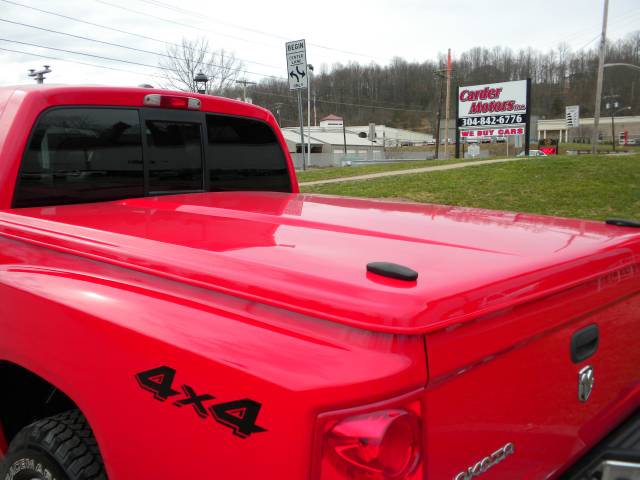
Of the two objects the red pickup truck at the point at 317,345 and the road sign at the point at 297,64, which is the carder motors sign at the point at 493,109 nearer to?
the road sign at the point at 297,64

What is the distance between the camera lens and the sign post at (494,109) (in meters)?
→ 28.1

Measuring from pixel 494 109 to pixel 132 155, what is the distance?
93.4 ft

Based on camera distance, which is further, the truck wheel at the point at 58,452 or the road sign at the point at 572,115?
the road sign at the point at 572,115

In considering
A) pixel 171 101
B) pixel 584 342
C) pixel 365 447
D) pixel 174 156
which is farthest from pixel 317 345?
pixel 171 101

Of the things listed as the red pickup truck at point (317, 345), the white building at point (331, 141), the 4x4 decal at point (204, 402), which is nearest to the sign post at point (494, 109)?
the red pickup truck at point (317, 345)

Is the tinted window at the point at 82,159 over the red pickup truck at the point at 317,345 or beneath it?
over

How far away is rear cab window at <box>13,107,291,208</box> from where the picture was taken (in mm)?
2658

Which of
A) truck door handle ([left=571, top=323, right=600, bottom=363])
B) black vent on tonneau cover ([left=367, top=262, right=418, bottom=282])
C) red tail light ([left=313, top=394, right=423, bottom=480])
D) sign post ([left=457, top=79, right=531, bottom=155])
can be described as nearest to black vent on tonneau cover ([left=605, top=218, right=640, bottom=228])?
truck door handle ([left=571, top=323, right=600, bottom=363])

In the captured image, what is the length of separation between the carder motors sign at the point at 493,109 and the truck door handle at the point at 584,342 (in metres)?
27.8

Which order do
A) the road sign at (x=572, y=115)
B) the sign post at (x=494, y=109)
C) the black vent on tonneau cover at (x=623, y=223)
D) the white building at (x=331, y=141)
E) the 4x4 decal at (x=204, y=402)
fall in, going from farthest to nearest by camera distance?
the white building at (x=331, y=141) < the road sign at (x=572, y=115) < the sign post at (x=494, y=109) < the black vent on tonneau cover at (x=623, y=223) < the 4x4 decal at (x=204, y=402)

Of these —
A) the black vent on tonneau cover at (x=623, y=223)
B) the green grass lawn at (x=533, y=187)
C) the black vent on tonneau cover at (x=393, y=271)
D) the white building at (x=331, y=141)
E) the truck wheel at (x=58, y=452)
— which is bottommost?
the white building at (x=331, y=141)

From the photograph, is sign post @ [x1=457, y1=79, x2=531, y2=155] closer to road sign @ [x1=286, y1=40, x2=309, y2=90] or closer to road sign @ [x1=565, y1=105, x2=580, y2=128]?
road sign @ [x1=286, y1=40, x2=309, y2=90]

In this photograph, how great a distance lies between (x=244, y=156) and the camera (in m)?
3.53

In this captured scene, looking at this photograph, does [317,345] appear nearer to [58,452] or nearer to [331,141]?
[58,452]
